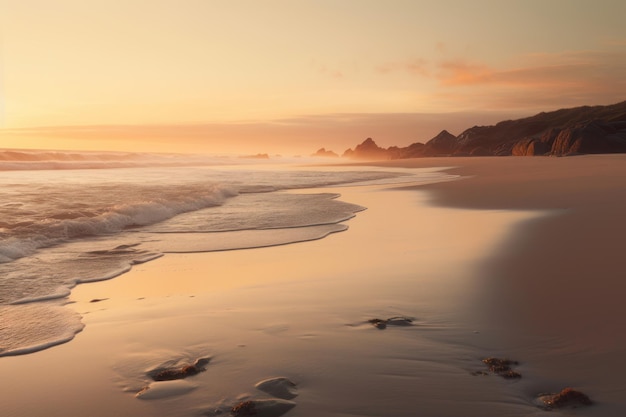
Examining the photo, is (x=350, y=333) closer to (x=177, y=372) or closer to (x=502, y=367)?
(x=502, y=367)

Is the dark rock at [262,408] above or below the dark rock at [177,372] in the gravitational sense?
above

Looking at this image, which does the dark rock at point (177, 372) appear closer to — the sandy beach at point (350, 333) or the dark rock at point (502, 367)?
the sandy beach at point (350, 333)

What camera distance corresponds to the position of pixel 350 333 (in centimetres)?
479

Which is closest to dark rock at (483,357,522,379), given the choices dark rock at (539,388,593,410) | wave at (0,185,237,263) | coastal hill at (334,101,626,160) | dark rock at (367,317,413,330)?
dark rock at (539,388,593,410)

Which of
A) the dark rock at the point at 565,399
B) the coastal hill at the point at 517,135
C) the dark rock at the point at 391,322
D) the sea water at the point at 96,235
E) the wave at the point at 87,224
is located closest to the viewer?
the dark rock at the point at 565,399

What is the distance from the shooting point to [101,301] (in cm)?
623

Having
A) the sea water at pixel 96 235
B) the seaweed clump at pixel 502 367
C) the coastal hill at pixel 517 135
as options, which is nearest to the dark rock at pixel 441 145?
the coastal hill at pixel 517 135

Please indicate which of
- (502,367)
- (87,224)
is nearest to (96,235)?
(87,224)

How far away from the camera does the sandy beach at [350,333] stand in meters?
3.48

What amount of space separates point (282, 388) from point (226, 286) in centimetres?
339

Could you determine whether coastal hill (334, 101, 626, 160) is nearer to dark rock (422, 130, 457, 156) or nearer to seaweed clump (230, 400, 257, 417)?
dark rock (422, 130, 457, 156)

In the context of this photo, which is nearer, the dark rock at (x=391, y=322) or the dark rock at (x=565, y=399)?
the dark rock at (x=565, y=399)

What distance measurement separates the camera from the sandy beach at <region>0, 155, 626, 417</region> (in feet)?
11.4

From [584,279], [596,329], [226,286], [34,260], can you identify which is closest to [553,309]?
[596,329]
